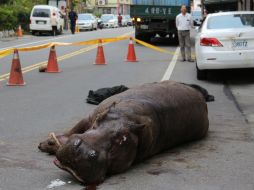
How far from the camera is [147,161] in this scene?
19.9 ft

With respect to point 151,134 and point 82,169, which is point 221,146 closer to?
point 151,134

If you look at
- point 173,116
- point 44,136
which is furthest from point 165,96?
point 44,136

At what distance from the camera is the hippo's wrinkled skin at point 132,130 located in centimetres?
502

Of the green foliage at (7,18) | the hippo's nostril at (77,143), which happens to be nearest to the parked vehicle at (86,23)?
the green foliage at (7,18)

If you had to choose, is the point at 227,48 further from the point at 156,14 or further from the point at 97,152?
the point at 156,14

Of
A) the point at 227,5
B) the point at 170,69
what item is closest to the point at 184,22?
the point at 170,69

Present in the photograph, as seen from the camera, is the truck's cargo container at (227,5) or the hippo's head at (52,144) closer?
the hippo's head at (52,144)

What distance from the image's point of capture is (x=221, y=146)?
6.91 metres

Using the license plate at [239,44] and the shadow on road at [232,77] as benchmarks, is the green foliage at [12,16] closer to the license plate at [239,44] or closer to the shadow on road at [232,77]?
the shadow on road at [232,77]

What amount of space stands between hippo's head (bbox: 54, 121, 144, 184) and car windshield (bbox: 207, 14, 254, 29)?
8.18 meters

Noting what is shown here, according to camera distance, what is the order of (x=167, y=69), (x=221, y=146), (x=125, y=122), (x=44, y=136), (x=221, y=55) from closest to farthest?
(x=125, y=122) < (x=221, y=146) < (x=44, y=136) < (x=221, y=55) < (x=167, y=69)

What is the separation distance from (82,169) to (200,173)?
1356mm

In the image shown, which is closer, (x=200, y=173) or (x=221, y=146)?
(x=200, y=173)

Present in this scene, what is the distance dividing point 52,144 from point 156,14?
64.3ft
